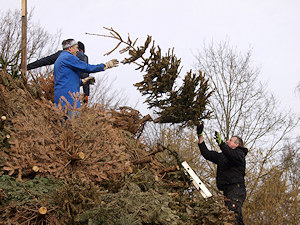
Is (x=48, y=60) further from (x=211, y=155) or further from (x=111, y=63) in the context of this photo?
(x=211, y=155)

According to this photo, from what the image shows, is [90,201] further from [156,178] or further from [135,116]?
[135,116]

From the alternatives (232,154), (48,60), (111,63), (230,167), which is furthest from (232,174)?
(48,60)

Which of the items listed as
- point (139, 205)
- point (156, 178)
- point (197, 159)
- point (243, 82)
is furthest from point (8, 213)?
point (243, 82)

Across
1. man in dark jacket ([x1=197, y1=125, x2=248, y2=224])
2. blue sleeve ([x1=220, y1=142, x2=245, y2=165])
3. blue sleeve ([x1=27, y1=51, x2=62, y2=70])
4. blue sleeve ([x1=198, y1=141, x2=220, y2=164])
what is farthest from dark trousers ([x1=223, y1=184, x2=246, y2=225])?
blue sleeve ([x1=27, y1=51, x2=62, y2=70])

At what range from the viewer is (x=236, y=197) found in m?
5.19

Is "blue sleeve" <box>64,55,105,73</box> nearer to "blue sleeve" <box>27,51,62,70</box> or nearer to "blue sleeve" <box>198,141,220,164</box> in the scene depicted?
"blue sleeve" <box>27,51,62,70</box>

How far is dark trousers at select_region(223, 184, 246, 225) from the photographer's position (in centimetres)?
503

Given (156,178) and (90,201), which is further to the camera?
(156,178)


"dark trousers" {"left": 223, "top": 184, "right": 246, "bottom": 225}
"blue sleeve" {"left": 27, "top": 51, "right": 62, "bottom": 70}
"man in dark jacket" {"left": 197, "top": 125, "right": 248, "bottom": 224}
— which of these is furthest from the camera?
"blue sleeve" {"left": 27, "top": 51, "right": 62, "bottom": 70}

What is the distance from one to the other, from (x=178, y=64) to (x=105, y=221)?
2987 mm

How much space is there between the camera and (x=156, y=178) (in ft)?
14.5

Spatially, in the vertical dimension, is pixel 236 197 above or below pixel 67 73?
below

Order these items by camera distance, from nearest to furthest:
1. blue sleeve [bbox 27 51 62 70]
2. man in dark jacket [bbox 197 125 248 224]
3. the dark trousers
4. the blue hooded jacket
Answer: the blue hooded jacket → the dark trousers → man in dark jacket [bbox 197 125 248 224] → blue sleeve [bbox 27 51 62 70]

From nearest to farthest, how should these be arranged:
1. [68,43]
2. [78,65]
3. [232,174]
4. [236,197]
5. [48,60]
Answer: [78,65], [68,43], [236,197], [232,174], [48,60]
